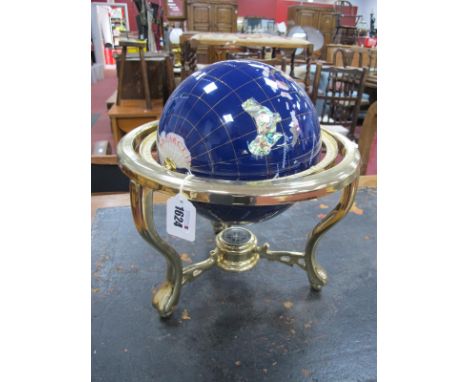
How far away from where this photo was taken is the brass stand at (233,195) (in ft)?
1.67

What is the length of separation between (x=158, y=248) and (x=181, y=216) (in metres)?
0.16

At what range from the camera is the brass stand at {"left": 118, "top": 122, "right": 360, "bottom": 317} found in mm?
509

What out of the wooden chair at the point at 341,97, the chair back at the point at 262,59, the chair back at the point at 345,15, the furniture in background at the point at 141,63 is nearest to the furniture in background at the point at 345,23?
the chair back at the point at 345,15

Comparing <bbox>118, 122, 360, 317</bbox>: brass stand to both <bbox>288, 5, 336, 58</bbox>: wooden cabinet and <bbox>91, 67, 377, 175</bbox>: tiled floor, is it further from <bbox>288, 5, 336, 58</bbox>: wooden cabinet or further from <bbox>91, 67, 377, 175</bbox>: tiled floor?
<bbox>288, 5, 336, 58</bbox>: wooden cabinet

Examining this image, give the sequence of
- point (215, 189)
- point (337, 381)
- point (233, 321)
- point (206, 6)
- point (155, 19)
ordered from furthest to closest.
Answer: point (206, 6)
point (155, 19)
point (233, 321)
point (337, 381)
point (215, 189)

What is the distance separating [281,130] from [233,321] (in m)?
0.43

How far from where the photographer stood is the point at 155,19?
9.24ft

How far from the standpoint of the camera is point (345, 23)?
244 inches

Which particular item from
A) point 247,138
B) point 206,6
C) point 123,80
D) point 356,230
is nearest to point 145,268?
point 247,138

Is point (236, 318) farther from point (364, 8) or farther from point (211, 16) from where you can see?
point (364, 8)

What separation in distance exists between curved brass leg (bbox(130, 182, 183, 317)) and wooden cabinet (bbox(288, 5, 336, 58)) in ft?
21.7

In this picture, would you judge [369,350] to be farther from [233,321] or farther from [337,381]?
[233,321]

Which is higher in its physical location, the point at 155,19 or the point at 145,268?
the point at 155,19

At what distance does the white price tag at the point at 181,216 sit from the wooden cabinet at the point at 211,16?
17.8 feet
